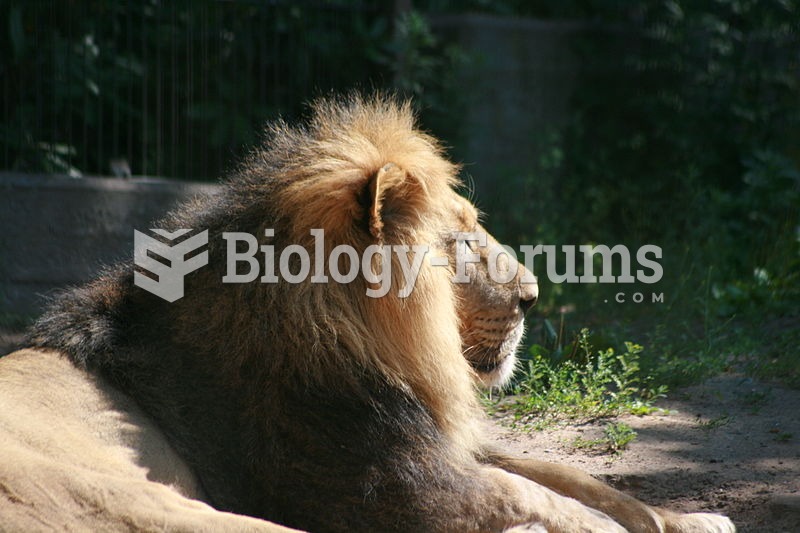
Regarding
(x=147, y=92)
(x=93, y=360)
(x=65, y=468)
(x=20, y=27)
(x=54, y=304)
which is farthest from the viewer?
(x=147, y=92)

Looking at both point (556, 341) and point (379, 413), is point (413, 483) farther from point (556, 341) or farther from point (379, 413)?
point (556, 341)

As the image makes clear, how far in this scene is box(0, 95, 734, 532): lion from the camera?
2.47 meters

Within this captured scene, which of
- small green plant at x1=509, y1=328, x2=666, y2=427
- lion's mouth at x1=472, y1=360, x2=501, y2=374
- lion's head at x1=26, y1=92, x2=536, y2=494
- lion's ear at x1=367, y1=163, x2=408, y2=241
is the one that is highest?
lion's ear at x1=367, y1=163, x2=408, y2=241

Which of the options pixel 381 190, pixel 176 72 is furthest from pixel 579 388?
pixel 176 72

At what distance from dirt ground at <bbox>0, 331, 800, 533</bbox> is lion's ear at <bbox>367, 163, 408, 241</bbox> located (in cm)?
124

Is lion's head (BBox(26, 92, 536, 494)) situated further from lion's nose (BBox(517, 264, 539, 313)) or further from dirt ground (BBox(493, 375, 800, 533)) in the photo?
dirt ground (BBox(493, 375, 800, 533))

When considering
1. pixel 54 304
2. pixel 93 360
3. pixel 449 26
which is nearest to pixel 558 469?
pixel 93 360

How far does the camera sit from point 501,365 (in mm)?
3234

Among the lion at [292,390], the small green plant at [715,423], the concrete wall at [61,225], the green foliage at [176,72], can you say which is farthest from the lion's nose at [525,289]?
the green foliage at [176,72]

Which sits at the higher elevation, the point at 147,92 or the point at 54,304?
the point at 147,92

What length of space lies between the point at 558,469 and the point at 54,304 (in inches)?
62.9

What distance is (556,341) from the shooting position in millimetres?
4621

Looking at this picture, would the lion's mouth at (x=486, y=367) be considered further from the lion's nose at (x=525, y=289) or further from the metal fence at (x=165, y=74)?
the metal fence at (x=165, y=74)

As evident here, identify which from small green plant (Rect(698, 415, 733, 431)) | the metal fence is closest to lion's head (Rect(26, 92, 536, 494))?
small green plant (Rect(698, 415, 733, 431))
